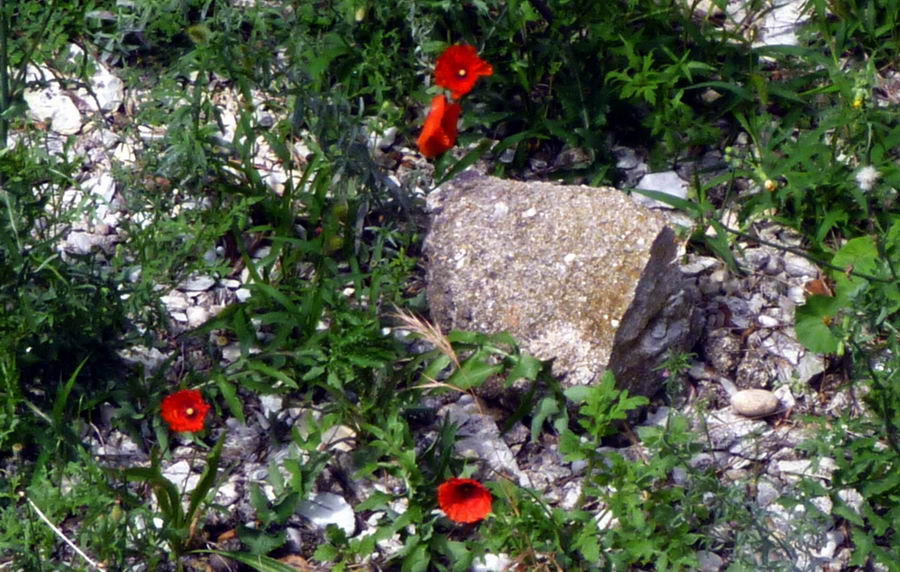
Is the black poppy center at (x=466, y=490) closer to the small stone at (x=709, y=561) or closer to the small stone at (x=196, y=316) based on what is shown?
the small stone at (x=709, y=561)

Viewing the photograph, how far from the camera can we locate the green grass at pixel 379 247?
9.71 ft

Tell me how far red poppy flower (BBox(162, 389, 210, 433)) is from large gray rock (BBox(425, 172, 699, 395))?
69 cm

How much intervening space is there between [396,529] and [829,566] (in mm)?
1079

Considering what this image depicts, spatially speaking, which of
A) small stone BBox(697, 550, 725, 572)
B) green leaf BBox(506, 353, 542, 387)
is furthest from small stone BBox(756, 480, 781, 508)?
green leaf BBox(506, 353, 542, 387)

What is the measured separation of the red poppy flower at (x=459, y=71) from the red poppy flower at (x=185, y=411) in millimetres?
1190

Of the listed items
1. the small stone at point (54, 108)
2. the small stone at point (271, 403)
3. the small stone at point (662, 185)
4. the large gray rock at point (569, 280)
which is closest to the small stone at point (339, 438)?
the small stone at point (271, 403)

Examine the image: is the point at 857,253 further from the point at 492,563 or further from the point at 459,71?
the point at 492,563

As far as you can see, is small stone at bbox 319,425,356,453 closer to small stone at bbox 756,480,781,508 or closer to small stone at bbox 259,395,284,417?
small stone at bbox 259,395,284,417

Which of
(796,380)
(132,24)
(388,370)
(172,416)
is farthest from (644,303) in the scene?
(132,24)

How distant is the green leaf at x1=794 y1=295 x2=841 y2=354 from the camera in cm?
329

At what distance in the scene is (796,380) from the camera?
3.31 meters

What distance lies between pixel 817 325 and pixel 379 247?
122 centimetres

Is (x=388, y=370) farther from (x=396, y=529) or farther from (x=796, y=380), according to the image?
(x=796, y=380)

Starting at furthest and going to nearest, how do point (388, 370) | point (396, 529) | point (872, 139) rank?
point (872, 139) → point (388, 370) → point (396, 529)
